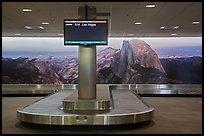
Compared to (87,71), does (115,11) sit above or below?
above

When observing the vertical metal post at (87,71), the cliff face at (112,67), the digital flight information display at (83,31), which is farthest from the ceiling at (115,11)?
the cliff face at (112,67)

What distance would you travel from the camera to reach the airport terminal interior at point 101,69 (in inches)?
386

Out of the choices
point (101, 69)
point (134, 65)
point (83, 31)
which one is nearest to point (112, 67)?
point (101, 69)

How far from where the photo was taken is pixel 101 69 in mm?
25234

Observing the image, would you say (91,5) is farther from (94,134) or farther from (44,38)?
(44,38)

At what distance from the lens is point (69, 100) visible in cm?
1080

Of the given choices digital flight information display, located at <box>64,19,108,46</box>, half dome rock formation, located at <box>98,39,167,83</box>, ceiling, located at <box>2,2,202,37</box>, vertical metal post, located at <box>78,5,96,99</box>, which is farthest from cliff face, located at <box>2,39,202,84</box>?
digital flight information display, located at <box>64,19,108,46</box>

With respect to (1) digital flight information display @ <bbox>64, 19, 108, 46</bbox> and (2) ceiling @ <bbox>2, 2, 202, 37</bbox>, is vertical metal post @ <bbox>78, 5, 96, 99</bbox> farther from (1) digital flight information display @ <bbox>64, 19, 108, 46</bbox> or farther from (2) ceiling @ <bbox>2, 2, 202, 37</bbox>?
(2) ceiling @ <bbox>2, 2, 202, 37</bbox>

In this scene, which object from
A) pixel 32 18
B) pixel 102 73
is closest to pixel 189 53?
pixel 102 73

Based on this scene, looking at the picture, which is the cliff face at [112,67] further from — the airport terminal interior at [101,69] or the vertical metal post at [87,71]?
the vertical metal post at [87,71]

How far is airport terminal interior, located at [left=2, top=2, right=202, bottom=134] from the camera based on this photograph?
9.80 m

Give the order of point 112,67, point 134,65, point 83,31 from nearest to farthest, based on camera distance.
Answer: point 83,31, point 134,65, point 112,67

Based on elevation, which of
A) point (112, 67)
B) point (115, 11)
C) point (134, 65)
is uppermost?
point (115, 11)

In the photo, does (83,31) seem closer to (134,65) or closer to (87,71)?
(87,71)
